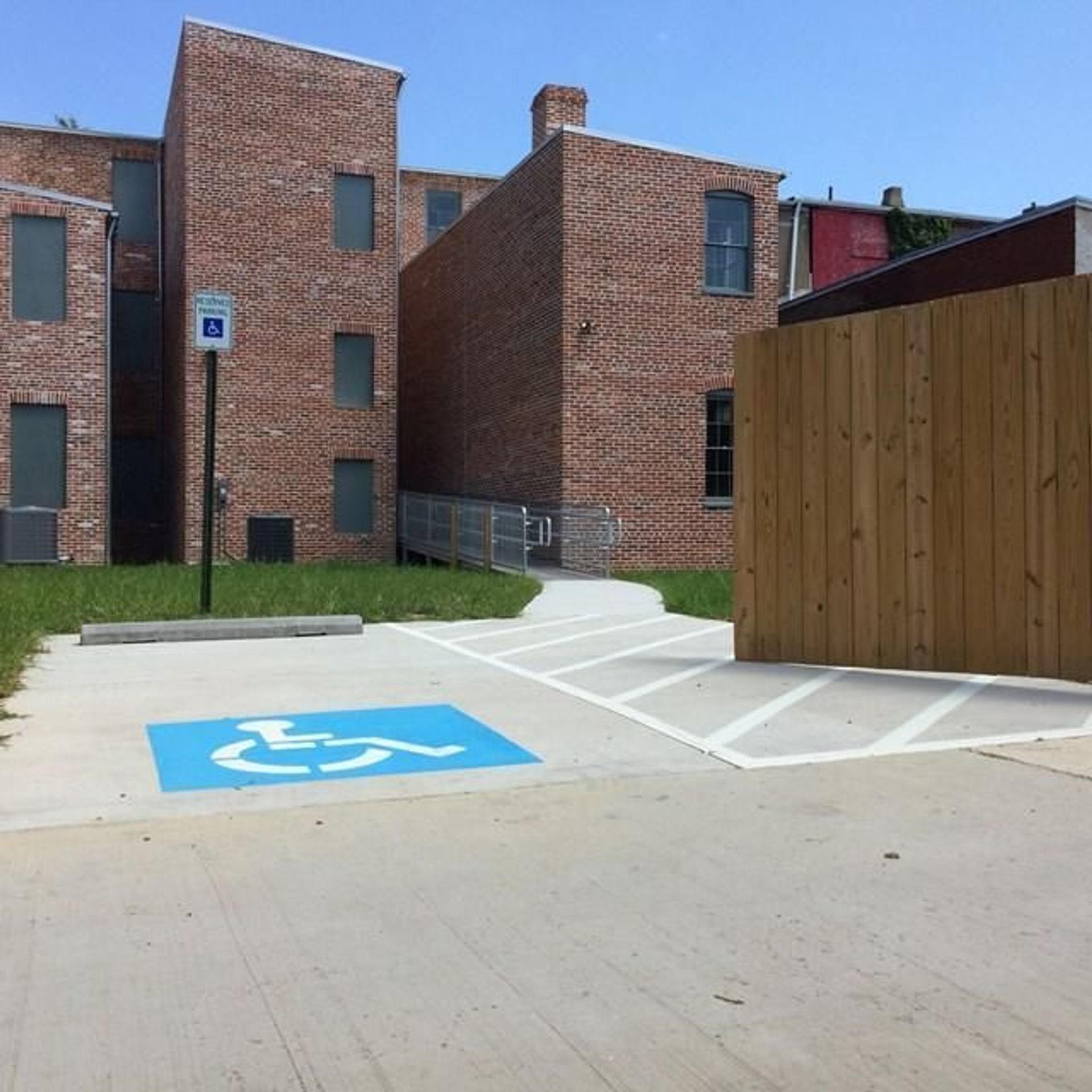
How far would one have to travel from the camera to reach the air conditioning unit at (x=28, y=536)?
22438 mm

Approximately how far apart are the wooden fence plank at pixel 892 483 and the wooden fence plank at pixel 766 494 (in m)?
0.90

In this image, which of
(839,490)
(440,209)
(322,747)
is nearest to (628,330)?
(839,490)

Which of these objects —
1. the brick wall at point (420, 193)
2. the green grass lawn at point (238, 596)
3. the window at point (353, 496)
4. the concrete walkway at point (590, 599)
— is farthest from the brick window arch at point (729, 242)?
the brick wall at point (420, 193)

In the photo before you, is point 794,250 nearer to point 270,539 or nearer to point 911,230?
point 911,230

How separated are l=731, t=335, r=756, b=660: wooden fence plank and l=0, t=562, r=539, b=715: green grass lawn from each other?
4.73 metres

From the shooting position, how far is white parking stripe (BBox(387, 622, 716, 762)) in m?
7.32

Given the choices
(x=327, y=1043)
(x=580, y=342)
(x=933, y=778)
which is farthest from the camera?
(x=580, y=342)

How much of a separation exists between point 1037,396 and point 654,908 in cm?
576

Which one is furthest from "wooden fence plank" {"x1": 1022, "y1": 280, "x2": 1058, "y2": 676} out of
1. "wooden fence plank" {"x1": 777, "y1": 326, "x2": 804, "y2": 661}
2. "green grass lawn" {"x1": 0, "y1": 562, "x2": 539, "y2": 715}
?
"green grass lawn" {"x1": 0, "y1": 562, "x2": 539, "y2": 715}

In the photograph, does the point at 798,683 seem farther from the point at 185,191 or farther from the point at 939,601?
the point at 185,191

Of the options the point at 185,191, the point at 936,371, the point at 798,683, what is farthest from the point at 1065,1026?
the point at 185,191

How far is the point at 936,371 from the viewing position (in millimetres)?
9086

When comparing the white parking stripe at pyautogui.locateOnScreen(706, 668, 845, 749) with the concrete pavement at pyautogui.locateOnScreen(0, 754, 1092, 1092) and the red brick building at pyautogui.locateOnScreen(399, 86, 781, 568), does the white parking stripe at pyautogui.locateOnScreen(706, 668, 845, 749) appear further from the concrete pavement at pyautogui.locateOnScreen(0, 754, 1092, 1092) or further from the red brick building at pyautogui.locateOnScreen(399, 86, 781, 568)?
the red brick building at pyautogui.locateOnScreen(399, 86, 781, 568)

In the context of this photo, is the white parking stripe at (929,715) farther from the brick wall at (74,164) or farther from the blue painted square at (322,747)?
the brick wall at (74,164)
